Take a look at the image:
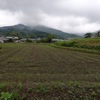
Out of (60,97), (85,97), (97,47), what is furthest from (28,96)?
(97,47)

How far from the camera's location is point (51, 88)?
606 cm

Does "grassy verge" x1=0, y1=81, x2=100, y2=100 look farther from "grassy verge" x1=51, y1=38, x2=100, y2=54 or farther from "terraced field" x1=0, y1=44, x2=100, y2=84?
"grassy verge" x1=51, y1=38, x2=100, y2=54

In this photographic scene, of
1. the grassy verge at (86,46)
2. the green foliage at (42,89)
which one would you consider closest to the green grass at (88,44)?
the grassy verge at (86,46)

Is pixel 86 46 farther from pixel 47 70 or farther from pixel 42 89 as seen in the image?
pixel 42 89

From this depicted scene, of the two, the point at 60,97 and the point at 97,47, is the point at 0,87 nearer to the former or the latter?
the point at 60,97

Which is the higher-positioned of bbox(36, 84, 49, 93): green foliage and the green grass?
bbox(36, 84, 49, 93): green foliage

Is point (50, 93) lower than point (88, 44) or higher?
higher

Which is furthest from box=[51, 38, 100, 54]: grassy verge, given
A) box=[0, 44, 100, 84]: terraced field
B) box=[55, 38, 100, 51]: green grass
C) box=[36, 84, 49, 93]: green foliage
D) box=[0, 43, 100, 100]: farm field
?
box=[36, 84, 49, 93]: green foliage

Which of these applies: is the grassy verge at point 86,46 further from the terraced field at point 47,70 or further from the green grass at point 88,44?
the terraced field at point 47,70

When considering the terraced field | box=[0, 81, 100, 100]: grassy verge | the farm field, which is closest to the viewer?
box=[0, 81, 100, 100]: grassy verge

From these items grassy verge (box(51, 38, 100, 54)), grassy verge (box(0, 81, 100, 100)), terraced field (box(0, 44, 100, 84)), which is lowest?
grassy verge (box(51, 38, 100, 54))

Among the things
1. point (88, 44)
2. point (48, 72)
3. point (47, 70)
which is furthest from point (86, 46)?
point (48, 72)

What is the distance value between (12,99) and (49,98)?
3.87 ft

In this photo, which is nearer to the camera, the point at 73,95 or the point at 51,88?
the point at 73,95
